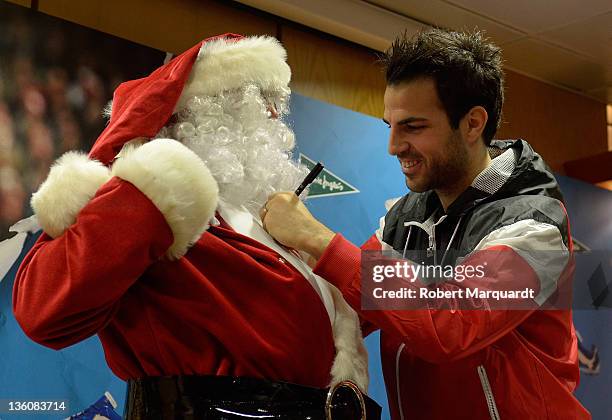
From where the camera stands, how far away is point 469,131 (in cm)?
156

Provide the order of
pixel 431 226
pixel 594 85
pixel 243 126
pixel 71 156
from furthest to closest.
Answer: pixel 594 85 → pixel 431 226 → pixel 243 126 → pixel 71 156

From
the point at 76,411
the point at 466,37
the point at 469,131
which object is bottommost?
the point at 76,411

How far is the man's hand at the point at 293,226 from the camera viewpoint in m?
1.28

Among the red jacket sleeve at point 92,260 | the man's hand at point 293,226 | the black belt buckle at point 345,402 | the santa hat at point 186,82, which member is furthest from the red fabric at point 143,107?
the black belt buckle at point 345,402

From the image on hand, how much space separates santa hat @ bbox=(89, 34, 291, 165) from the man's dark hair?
25 centimetres

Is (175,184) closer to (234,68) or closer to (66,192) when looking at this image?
(66,192)

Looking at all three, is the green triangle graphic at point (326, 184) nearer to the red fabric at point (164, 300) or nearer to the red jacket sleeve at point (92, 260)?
the red fabric at point (164, 300)

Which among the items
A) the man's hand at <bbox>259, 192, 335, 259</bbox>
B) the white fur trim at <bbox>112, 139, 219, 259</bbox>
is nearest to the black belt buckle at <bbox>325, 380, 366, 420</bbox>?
the man's hand at <bbox>259, 192, 335, 259</bbox>

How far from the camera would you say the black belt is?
116 cm

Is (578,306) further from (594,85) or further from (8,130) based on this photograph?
(8,130)

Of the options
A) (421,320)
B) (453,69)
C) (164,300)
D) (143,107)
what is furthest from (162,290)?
(453,69)

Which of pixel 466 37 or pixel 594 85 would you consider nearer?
pixel 466 37

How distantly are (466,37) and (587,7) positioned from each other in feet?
4.30

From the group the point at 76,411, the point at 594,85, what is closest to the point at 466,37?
the point at 76,411
